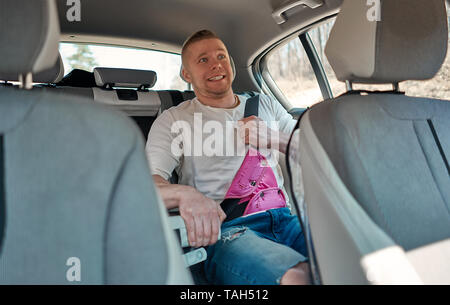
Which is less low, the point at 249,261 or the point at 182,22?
the point at 182,22

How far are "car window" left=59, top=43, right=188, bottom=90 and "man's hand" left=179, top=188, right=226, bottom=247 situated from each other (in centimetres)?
157

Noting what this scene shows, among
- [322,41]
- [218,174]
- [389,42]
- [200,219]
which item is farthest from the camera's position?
[322,41]

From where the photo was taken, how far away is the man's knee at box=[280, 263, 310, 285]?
1.19 meters

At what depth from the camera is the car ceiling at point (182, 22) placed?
8.73 ft

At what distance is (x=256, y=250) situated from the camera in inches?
53.2

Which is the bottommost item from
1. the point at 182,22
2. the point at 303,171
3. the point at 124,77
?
the point at 303,171

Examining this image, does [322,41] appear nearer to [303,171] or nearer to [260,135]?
[260,135]

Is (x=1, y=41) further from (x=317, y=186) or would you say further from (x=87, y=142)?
(x=317, y=186)

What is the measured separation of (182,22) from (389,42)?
6.11 feet

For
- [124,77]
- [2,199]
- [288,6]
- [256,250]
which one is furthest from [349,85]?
[124,77]

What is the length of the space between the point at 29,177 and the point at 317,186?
655 millimetres

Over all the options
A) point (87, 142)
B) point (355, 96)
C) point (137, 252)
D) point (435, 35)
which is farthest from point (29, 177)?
point (435, 35)

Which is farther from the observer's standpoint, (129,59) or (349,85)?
(129,59)

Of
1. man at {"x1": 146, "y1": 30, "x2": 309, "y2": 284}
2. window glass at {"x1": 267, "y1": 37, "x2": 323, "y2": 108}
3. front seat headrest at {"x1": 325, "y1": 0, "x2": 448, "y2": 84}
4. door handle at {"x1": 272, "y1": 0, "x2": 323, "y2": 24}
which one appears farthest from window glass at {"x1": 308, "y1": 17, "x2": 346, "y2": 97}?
front seat headrest at {"x1": 325, "y1": 0, "x2": 448, "y2": 84}
